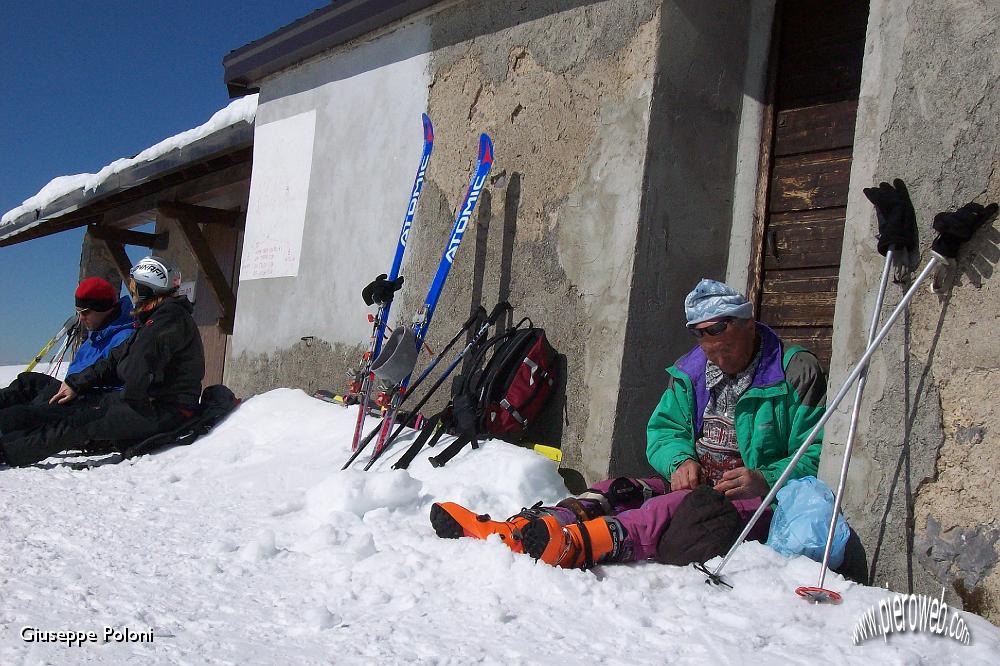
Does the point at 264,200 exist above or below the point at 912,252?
above

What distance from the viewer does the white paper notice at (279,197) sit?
20.0ft

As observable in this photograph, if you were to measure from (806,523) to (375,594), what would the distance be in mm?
1257

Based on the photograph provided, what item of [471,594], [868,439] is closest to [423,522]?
[471,594]

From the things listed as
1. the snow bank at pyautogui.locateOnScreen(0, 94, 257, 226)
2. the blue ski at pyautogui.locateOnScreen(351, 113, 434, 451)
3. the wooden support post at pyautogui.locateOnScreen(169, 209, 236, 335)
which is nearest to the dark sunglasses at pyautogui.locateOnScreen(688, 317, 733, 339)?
the blue ski at pyautogui.locateOnScreen(351, 113, 434, 451)

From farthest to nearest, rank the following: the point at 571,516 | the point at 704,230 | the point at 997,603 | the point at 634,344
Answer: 1. the point at 704,230
2. the point at 634,344
3. the point at 571,516
4. the point at 997,603

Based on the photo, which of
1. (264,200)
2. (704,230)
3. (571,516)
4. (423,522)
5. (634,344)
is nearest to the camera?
(571,516)

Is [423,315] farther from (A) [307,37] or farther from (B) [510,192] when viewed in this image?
(A) [307,37]

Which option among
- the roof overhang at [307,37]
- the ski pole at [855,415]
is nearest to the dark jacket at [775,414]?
the ski pole at [855,415]

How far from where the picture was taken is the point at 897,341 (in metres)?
2.54

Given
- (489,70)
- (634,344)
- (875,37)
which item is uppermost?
(489,70)

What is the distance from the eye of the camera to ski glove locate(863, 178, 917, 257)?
8.19 ft

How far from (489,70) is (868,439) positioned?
9.76 feet

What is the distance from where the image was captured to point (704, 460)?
310 cm

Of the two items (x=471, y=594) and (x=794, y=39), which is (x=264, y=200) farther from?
(x=471, y=594)
